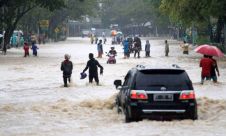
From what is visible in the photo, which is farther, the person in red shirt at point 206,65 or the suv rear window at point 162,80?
the person in red shirt at point 206,65

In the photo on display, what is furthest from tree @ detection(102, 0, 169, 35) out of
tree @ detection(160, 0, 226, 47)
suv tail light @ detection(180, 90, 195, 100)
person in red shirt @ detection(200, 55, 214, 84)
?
suv tail light @ detection(180, 90, 195, 100)

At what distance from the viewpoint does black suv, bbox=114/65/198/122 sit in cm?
1356

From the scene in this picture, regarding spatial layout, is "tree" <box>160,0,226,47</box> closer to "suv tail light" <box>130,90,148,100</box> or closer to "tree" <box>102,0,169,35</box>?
"suv tail light" <box>130,90,148,100</box>

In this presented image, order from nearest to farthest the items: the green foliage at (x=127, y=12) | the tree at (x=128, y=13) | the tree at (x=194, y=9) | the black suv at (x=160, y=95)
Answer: the black suv at (x=160, y=95)
the tree at (x=194, y=9)
the tree at (x=128, y=13)
the green foliage at (x=127, y=12)

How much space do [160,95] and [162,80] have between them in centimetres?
35

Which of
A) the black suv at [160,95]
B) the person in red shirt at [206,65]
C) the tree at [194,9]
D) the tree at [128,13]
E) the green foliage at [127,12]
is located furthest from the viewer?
the green foliage at [127,12]

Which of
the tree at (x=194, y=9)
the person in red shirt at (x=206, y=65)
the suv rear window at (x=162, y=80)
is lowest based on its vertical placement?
the person in red shirt at (x=206, y=65)

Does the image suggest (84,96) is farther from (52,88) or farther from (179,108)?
(179,108)

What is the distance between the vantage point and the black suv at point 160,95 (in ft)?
44.5

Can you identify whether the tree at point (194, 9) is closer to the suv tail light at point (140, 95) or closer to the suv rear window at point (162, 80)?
the suv rear window at point (162, 80)

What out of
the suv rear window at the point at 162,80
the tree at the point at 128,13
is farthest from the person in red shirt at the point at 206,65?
the tree at the point at 128,13

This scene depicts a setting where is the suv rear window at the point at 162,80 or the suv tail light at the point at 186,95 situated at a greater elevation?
the suv rear window at the point at 162,80

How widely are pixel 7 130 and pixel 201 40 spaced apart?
193ft

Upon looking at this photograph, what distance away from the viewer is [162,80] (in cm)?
1370
